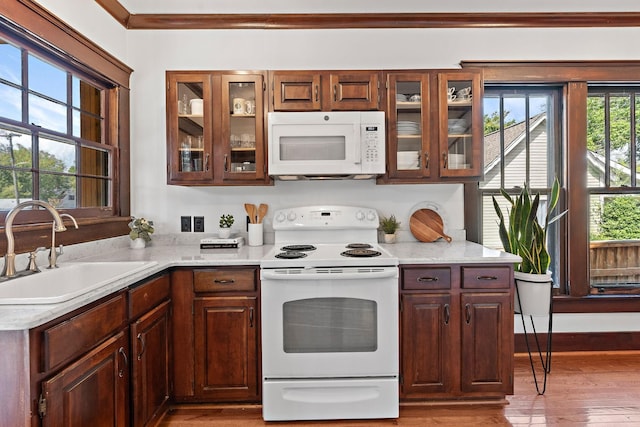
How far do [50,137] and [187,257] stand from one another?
99 cm

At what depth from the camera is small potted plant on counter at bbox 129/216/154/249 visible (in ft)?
8.43

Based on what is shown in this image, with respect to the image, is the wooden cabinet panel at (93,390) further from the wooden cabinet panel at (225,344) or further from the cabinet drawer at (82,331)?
the wooden cabinet panel at (225,344)

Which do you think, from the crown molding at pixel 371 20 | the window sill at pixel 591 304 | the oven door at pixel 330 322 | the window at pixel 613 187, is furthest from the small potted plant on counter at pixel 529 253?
the crown molding at pixel 371 20

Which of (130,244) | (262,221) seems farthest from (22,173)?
(262,221)

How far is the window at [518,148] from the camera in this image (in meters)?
2.91

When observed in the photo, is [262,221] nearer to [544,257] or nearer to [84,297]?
[84,297]

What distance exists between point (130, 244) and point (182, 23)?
168 centimetres

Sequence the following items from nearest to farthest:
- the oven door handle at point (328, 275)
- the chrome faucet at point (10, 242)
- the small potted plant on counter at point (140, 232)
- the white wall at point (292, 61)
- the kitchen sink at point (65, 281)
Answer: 1. the kitchen sink at point (65, 281)
2. the chrome faucet at point (10, 242)
3. the oven door handle at point (328, 275)
4. the small potted plant on counter at point (140, 232)
5. the white wall at point (292, 61)

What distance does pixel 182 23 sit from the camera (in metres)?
2.74

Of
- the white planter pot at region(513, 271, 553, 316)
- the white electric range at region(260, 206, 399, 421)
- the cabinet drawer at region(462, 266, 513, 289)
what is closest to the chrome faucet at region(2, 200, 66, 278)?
the white electric range at region(260, 206, 399, 421)

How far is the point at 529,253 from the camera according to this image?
7.95ft

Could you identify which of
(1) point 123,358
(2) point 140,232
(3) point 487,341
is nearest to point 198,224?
(2) point 140,232

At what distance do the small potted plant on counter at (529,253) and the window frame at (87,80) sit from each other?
2.68m

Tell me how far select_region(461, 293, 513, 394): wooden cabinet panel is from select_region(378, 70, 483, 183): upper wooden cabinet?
843mm
